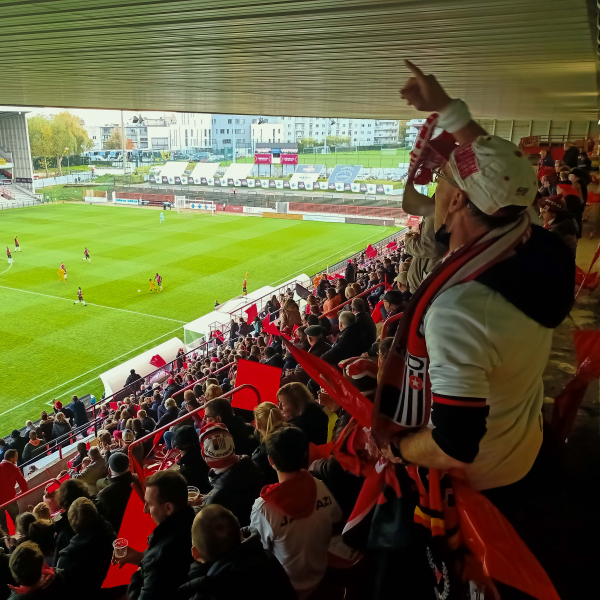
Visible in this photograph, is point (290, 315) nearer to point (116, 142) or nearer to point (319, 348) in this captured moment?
point (319, 348)

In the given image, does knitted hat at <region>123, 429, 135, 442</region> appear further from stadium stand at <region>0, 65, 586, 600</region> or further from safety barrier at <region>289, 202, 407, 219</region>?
safety barrier at <region>289, 202, 407, 219</region>

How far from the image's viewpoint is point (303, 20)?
409cm

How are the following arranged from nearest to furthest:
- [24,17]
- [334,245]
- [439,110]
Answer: [439,110]
[24,17]
[334,245]

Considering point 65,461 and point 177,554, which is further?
point 65,461

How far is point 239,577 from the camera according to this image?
169 centimetres

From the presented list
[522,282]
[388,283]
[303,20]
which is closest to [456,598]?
[522,282]

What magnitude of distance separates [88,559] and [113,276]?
80.8 ft

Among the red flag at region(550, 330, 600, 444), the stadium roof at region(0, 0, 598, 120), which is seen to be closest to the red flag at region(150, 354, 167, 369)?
the stadium roof at region(0, 0, 598, 120)

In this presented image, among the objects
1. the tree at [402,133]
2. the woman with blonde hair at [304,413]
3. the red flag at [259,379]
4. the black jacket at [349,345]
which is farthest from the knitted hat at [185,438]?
the tree at [402,133]

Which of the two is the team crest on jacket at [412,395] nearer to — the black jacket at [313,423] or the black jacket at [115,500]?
the black jacket at [313,423]

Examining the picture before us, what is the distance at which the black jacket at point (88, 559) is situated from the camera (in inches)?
97.8

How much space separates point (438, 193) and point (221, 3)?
9.44 feet

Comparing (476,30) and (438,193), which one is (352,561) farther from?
(476,30)

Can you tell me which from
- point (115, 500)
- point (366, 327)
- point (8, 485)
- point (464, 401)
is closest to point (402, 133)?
point (8, 485)
